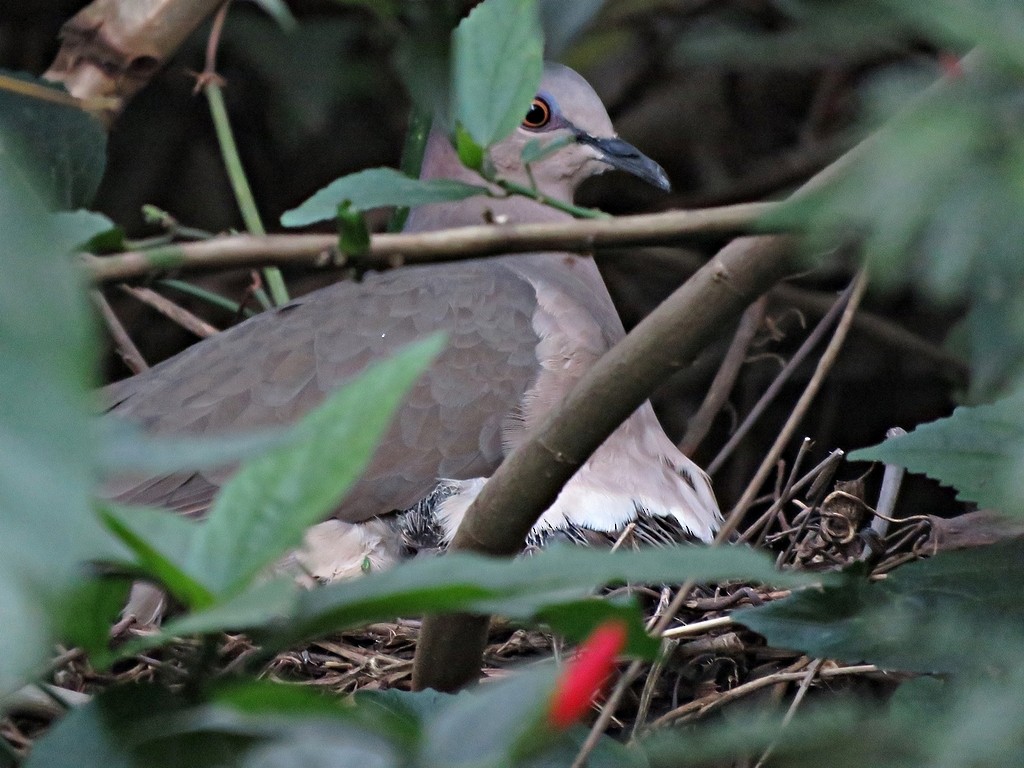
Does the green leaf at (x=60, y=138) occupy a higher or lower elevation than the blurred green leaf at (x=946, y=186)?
lower

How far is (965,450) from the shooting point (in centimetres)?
134

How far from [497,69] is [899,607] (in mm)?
614

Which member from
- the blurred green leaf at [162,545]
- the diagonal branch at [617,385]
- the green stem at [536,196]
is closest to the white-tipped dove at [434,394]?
the diagonal branch at [617,385]

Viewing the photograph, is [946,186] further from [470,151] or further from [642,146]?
[642,146]

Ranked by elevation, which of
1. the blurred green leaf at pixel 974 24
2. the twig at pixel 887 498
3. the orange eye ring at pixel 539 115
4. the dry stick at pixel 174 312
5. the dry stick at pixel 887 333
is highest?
the blurred green leaf at pixel 974 24

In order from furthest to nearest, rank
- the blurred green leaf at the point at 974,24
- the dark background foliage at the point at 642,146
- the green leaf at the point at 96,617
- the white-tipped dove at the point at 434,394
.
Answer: the dark background foliage at the point at 642,146
the white-tipped dove at the point at 434,394
the green leaf at the point at 96,617
the blurred green leaf at the point at 974,24

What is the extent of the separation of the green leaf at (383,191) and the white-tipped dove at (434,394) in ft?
3.68

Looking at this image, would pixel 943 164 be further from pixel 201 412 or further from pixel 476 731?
pixel 201 412

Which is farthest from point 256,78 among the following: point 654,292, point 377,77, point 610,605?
point 610,605

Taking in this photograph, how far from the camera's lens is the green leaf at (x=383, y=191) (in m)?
1.10

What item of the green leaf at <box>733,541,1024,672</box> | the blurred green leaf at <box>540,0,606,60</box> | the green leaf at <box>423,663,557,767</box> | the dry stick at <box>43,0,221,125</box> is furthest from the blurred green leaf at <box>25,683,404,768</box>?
the dry stick at <box>43,0,221,125</box>

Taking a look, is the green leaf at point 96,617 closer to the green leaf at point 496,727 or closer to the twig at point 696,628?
the green leaf at point 496,727

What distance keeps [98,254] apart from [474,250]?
1.10ft

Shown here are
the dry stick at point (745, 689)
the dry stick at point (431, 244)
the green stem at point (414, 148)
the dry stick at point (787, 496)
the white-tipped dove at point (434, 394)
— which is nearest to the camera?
the dry stick at point (431, 244)
